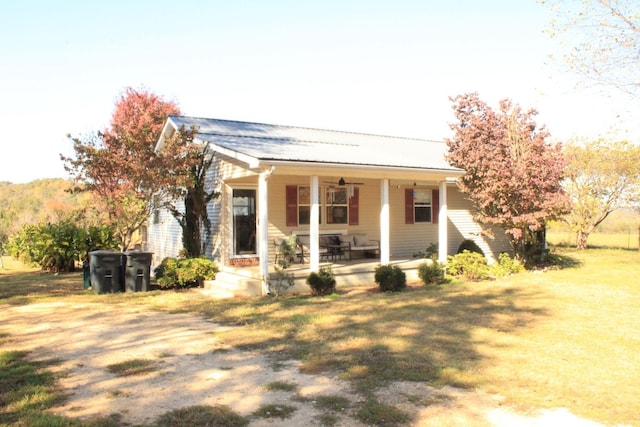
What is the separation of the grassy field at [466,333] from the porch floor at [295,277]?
692mm

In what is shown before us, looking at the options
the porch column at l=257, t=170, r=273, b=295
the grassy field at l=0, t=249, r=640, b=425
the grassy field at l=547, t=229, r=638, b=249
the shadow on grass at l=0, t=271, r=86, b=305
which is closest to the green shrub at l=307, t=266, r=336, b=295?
→ the grassy field at l=0, t=249, r=640, b=425

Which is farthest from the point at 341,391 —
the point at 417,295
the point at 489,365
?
the point at 417,295

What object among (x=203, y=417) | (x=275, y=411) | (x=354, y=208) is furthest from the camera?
(x=354, y=208)

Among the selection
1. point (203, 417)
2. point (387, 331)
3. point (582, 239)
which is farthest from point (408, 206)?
point (203, 417)

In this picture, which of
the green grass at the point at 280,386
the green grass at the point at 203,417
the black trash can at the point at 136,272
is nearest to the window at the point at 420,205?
the black trash can at the point at 136,272

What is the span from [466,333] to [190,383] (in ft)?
14.3

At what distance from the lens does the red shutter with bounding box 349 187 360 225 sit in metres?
16.4

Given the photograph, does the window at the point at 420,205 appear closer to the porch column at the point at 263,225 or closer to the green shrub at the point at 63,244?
the porch column at the point at 263,225

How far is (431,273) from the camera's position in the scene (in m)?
13.4

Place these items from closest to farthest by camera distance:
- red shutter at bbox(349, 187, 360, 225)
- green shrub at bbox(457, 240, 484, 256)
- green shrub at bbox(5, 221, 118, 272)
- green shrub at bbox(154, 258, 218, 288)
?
green shrub at bbox(154, 258, 218, 288), red shutter at bbox(349, 187, 360, 225), green shrub at bbox(5, 221, 118, 272), green shrub at bbox(457, 240, 484, 256)

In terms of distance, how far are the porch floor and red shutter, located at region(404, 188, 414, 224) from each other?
323cm

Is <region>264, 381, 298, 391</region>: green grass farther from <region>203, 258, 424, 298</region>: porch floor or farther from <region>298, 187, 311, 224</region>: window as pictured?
<region>298, 187, 311, 224</region>: window

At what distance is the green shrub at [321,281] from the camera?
1158cm

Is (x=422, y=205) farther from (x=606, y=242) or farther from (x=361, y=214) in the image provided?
(x=606, y=242)
